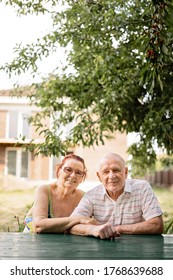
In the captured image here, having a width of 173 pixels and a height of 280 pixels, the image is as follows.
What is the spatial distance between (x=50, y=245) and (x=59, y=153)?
11.0 feet

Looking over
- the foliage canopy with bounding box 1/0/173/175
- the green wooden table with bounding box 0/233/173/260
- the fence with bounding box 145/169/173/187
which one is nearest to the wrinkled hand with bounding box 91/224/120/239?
the green wooden table with bounding box 0/233/173/260

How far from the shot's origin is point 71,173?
Result: 2.01m

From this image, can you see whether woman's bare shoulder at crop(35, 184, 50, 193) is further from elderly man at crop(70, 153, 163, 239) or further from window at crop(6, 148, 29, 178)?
window at crop(6, 148, 29, 178)

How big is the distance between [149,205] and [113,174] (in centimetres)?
17

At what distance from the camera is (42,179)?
1092 centimetres

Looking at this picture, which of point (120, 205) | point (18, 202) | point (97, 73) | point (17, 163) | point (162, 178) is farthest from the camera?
point (17, 163)

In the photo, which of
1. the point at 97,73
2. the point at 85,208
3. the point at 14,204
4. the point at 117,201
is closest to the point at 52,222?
the point at 85,208

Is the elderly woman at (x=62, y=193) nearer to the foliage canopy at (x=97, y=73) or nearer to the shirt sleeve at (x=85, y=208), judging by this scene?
the shirt sleeve at (x=85, y=208)

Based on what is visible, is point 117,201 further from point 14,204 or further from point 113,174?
point 14,204

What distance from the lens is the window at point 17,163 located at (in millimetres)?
11328

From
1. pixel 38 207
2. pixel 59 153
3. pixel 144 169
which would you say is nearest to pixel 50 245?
pixel 38 207

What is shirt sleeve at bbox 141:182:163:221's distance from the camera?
1.83m

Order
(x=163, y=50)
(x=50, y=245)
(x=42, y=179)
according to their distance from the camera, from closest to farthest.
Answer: (x=50, y=245)
(x=163, y=50)
(x=42, y=179)
